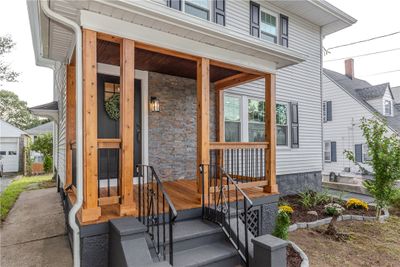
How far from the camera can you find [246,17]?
268 inches

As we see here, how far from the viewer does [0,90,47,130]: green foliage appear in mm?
24422

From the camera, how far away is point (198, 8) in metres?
5.83

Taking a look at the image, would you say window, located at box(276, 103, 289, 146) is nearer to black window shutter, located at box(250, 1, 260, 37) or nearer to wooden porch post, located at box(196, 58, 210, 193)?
black window shutter, located at box(250, 1, 260, 37)

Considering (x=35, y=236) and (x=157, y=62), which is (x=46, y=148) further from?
(x=157, y=62)

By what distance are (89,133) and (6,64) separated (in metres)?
15.3

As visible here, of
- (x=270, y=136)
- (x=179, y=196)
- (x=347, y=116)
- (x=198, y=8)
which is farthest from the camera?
(x=347, y=116)

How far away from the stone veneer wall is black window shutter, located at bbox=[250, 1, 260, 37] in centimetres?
253

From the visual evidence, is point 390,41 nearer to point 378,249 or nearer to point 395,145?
point 395,145

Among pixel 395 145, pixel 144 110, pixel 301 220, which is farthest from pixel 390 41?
pixel 144 110

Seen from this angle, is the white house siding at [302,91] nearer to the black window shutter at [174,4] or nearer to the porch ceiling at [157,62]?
the porch ceiling at [157,62]

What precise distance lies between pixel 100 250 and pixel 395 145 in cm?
620

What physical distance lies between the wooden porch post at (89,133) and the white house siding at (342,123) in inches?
521

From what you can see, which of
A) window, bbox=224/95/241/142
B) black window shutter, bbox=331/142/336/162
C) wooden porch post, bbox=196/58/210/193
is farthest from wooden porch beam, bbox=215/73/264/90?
black window shutter, bbox=331/142/336/162

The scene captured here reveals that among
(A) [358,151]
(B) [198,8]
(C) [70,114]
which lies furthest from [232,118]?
(A) [358,151]
